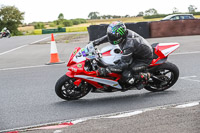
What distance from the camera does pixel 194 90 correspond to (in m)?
6.46

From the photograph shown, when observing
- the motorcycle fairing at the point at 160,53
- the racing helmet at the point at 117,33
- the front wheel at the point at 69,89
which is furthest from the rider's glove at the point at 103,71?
the motorcycle fairing at the point at 160,53

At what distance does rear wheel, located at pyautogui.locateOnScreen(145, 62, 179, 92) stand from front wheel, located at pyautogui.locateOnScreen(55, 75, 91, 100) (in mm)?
1291

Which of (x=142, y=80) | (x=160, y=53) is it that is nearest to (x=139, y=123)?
(x=142, y=80)

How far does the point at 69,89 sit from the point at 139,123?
6.31 ft

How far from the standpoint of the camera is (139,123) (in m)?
4.48

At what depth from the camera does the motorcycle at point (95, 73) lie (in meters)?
5.82

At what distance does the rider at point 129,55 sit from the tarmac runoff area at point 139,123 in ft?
3.20

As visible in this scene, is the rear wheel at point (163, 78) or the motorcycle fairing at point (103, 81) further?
the rear wheel at point (163, 78)

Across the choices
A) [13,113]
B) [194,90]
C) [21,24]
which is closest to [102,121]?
[13,113]

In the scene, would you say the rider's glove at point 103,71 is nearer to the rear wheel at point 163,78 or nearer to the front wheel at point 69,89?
the front wheel at point 69,89

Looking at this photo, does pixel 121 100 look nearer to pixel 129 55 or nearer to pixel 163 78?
pixel 129 55

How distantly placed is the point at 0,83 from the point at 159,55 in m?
4.42

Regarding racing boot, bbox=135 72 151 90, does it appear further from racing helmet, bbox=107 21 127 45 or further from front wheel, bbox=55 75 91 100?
front wheel, bbox=55 75 91 100

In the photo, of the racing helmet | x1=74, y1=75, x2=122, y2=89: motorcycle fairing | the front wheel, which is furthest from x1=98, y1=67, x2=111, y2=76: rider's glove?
the racing helmet
